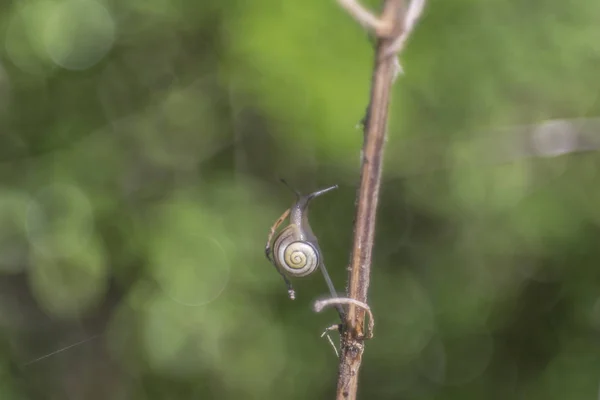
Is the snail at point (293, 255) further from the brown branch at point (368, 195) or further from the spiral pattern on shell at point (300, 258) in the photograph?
the brown branch at point (368, 195)

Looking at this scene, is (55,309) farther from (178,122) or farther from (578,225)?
(578,225)

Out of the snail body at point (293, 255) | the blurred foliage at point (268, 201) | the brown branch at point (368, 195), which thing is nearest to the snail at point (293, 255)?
the snail body at point (293, 255)

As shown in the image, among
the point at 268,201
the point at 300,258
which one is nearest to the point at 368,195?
the point at 300,258

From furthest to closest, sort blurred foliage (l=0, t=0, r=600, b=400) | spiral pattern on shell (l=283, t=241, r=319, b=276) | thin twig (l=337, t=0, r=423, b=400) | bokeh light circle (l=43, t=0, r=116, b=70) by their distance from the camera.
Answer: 1. bokeh light circle (l=43, t=0, r=116, b=70)
2. blurred foliage (l=0, t=0, r=600, b=400)
3. spiral pattern on shell (l=283, t=241, r=319, b=276)
4. thin twig (l=337, t=0, r=423, b=400)

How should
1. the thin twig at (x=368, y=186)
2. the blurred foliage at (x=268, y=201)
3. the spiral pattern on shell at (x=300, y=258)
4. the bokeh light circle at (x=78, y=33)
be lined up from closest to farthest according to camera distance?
the thin twig at (x=368, y=186) → the spiral pattern on shell at (x=300, y=258) → the blurred foliage at (x=268, y=201) → the bokeh light circle at (x=78, y=33)

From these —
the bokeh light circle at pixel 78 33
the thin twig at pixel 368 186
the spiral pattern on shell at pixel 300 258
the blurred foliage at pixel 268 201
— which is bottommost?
the thin twig at pixel 368 186

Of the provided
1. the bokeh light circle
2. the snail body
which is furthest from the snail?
the bokeh light circle

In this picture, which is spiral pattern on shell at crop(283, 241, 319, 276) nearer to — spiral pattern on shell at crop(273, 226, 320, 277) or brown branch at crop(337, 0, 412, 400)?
spiral pattern on shell at crop(273, 226, 320, 277)
